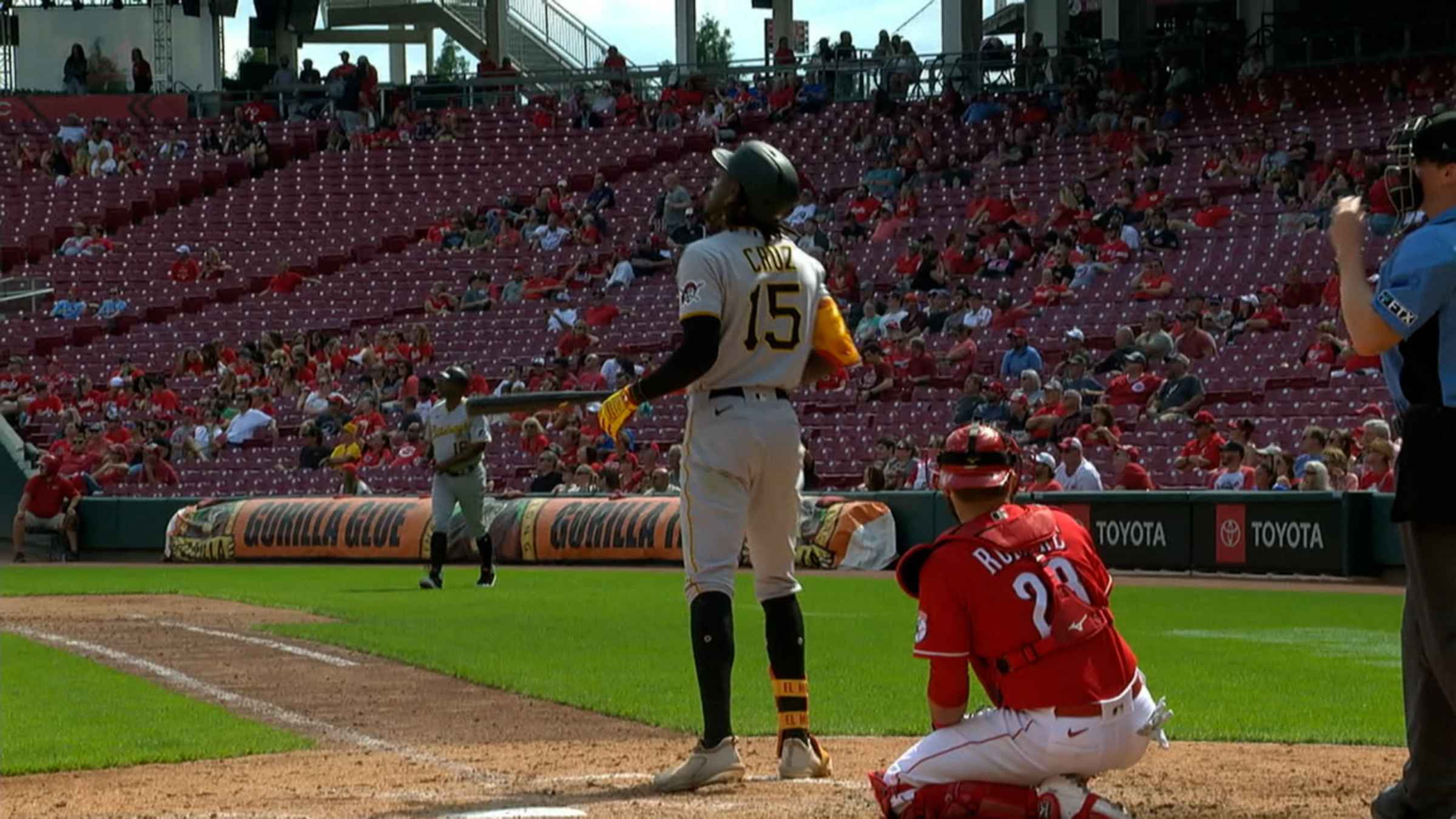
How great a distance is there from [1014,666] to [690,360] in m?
1.83

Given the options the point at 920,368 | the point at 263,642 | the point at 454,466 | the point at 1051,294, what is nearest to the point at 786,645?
the point at 263,642

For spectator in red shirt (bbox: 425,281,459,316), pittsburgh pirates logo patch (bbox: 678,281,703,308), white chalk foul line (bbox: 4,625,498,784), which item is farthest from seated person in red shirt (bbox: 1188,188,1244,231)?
pittsburgh pirates logo patch (bbox: 678,281,703,308)

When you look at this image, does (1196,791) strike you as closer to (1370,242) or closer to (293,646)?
(293,646)

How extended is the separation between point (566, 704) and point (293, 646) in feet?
10.9

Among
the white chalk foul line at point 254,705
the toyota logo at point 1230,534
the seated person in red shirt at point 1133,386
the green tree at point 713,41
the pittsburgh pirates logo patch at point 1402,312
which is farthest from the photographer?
the green tree at point 713,41

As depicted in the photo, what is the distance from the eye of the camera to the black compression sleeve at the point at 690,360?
6301 millimetres

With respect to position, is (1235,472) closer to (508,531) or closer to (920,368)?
Result: (920,368)

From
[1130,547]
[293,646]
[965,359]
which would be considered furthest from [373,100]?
[293,646]

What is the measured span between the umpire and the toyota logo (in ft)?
41.6

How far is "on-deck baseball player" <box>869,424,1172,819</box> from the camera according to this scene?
4.87 meters

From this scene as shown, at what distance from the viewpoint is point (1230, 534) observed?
17812mm

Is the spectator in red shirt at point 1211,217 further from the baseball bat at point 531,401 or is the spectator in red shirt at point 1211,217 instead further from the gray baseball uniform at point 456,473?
the baseball bat at point 531,401

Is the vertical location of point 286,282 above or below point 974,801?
above

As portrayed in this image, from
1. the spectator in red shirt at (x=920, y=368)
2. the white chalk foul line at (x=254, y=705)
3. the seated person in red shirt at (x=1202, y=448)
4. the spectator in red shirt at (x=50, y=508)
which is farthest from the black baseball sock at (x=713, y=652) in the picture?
the spectator in red shirt at (x=50, y=508)
